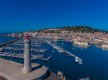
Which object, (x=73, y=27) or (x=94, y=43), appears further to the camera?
(x=73, y=27)

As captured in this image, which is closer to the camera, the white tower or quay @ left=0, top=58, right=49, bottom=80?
quay @ left=0, top=58, right=49, bottom=80

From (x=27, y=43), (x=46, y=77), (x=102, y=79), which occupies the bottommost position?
(x=102, y=79)

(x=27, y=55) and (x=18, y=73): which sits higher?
(x=27, y=55)

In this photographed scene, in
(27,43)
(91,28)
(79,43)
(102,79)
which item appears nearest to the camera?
(27,43)

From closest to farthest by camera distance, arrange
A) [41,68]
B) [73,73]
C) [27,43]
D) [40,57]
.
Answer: [27,43], [41,68], [73,73], [40,57]

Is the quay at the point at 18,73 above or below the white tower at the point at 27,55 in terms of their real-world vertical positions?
below

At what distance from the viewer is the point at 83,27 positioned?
116 meters

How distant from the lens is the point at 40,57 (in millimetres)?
35844

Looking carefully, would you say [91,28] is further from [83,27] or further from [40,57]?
[40,57]

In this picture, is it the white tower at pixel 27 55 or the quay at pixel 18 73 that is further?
the white tower at pixel 27 55

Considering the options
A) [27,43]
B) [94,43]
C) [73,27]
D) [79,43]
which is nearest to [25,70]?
[27,43]

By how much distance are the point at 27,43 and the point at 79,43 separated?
48.7m

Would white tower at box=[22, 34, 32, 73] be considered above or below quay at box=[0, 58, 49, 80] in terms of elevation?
above

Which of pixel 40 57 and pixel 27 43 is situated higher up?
pixel 27 43
